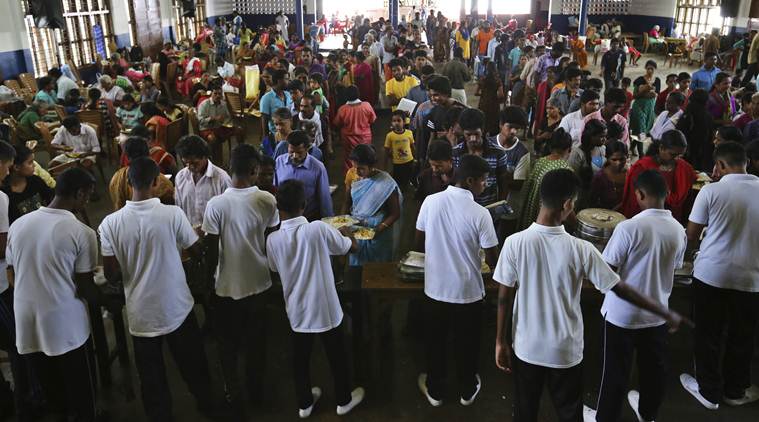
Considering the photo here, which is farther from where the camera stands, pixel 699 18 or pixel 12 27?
pixel 699 18

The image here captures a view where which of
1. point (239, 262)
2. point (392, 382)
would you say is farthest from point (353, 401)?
point (239, 262)

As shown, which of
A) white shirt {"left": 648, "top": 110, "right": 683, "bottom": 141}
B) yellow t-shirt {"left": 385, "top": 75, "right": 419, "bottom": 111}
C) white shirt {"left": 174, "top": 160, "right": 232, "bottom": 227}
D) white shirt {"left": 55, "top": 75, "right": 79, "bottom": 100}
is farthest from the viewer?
white shirt {"left": 55, "top": 75, "right": 79, "bottom": 100}

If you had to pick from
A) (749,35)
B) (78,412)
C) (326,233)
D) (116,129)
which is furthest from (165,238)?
(749,35)

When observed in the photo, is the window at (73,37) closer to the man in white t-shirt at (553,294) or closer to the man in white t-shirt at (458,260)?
the man in white t-shirt at (458,260)

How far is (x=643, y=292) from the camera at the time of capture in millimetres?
2777

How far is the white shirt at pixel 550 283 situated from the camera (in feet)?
7.95

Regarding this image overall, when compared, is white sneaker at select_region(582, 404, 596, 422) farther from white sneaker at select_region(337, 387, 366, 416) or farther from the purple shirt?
the purple shirt

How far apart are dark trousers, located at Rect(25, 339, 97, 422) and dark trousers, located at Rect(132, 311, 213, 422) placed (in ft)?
0.84

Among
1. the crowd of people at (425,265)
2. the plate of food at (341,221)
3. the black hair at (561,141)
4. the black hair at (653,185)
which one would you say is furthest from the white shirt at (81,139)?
the black hair at (653,185)

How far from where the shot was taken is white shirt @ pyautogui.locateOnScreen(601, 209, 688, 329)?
2705 millimetres

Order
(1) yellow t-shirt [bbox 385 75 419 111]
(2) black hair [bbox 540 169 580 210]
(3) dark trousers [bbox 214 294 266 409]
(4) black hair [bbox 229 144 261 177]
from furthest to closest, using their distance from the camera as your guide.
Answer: (1) yellow t-shirt [bbox 385 75 419 111] < (3) dark trousers [bbox 214 294 266 409] < (4) black hair [bbox 229 144 261 177] < (2) black hair [bbox 540 169 580 210]

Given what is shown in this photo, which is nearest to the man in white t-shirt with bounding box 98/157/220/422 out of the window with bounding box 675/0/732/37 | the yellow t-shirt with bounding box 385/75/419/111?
the yellow t-shirt with bounding box 385/75/419/111

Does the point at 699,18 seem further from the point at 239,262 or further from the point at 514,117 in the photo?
the point at 239,262

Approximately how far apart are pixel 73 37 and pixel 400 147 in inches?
405
